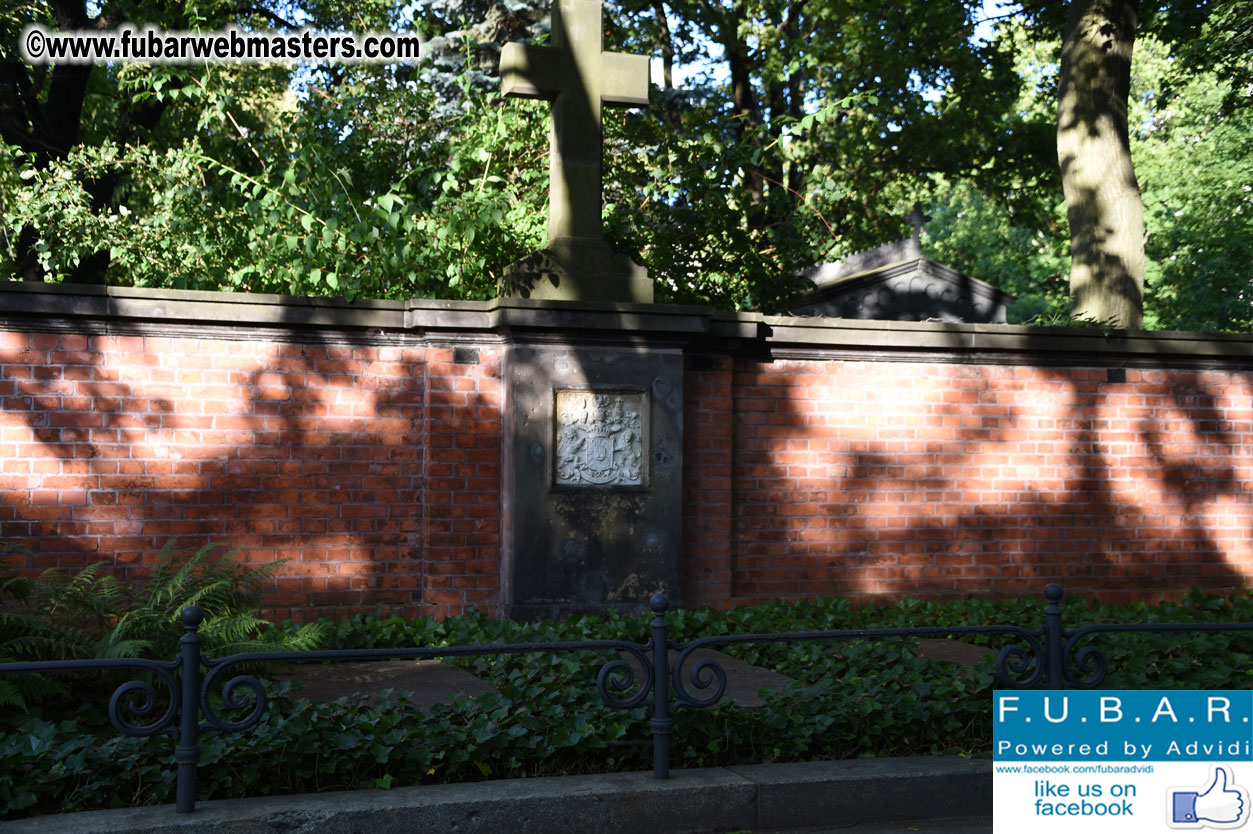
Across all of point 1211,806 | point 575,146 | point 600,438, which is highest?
point 575,146

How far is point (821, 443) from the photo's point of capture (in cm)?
890

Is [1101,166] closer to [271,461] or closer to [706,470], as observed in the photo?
[706,470]

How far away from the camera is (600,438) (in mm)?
8031

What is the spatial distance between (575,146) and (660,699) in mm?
4672

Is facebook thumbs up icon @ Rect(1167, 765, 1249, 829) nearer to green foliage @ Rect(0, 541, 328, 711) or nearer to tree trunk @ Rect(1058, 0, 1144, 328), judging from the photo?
green foliage @ Rect(0, 541, 328, 711)

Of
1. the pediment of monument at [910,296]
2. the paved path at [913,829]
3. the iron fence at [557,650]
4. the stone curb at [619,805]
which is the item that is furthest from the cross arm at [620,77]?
the pediment of monument at [910,296]

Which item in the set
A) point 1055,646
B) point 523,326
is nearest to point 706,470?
point 523,326

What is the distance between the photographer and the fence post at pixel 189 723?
4234 mm

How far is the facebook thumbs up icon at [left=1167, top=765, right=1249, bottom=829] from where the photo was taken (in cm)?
416

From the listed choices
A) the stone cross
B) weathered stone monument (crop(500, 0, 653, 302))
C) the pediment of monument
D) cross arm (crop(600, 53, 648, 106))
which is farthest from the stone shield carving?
the pediment of monument

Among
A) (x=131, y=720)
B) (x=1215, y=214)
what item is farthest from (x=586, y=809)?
(x=1215, y=214)

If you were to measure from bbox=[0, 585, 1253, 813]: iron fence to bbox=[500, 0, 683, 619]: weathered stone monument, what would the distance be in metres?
2.03

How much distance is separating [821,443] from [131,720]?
521 cm

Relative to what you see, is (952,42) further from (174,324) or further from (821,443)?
(174,324)
